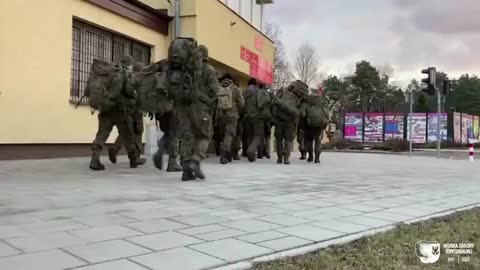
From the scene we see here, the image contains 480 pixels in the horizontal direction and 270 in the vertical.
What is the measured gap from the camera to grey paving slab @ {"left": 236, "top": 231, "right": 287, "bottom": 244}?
4692mm

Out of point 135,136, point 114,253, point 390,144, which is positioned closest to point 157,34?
point 135,136

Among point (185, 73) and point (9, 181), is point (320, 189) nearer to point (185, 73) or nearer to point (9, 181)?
point (185, 73)

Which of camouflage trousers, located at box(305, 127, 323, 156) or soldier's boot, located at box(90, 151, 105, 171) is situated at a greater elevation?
camouflage trousers, located at box(305, 127, 323, 156)

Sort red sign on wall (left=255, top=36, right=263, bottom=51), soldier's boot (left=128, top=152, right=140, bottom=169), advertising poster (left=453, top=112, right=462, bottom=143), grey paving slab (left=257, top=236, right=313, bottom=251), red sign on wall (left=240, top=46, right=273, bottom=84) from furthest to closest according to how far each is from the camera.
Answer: advertising poster (left=453, top=112, right=462, bottom=143), red sign on wall (left=255, top=36, right=263, bottom=51), red sign on wall (left=240, top=46, right=273, bottom=84), soldier's boot (left=128, top=152, right=140, bottom=169), grey paving slab (left=257, top=236, right=313, bottom=251)

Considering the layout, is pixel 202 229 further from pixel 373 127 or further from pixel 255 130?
pixel 373 127

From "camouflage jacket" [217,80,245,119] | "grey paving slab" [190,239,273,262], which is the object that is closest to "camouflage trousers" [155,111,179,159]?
"camouflage jacket" [217,80,245,119]

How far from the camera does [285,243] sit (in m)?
4.62

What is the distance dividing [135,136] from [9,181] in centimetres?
308

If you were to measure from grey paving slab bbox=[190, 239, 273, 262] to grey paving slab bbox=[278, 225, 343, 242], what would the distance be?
0.63 m

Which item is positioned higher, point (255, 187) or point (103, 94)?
point (103, 94)

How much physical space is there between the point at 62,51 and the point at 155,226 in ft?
29.6

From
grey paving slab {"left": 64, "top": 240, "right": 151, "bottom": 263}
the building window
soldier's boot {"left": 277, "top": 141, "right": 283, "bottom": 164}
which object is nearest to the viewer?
grey paving slab {"left": 64, "top": 240, "right": 151, "bottom": 263}

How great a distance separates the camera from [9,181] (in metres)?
8.05

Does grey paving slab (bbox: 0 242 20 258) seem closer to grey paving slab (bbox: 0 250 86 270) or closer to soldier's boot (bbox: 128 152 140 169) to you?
grey paving slab (bbox: 0 250 86 270)
